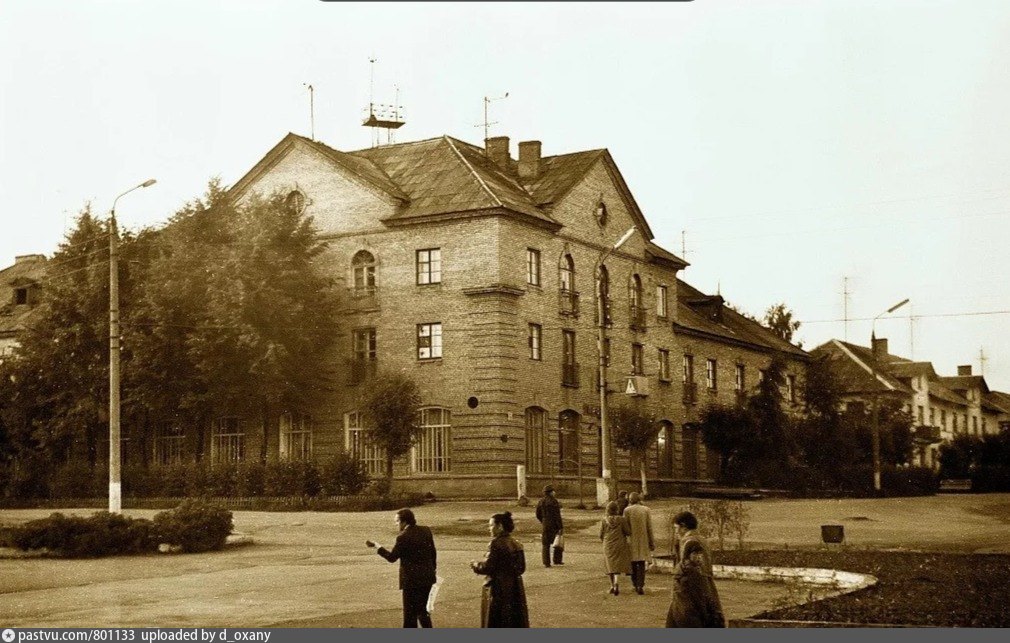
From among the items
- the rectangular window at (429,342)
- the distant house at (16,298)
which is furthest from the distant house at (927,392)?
the distant house at (16,298)

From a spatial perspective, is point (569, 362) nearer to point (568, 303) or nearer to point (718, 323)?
point (568, 303)

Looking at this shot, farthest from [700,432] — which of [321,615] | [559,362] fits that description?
[321,615]

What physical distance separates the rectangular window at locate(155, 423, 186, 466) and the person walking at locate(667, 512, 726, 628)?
Result: 4079 cm

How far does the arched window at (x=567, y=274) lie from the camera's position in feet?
167

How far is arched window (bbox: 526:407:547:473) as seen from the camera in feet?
157

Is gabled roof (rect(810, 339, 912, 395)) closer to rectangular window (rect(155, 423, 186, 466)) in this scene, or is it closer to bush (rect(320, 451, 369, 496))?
rectangular window (rect(155, 423, 186, 466))

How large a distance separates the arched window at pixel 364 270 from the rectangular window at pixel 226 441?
7.23 m

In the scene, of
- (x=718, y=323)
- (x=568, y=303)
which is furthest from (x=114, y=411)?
(x=718, y=323)

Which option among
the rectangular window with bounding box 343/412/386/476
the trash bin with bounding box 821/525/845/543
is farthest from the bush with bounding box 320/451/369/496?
the trash bin with bounding box 821/525/845/543

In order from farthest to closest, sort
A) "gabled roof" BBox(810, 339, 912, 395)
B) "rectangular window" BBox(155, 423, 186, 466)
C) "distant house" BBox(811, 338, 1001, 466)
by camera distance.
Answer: "distant house" BBox(811, 338, 1001, 466), "gabled roof" BBox(810, 339, 912, 395), "rectangular window" BBox(155, 423, 186, 466)

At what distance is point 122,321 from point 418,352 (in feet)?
35.4

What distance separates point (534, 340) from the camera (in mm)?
49125

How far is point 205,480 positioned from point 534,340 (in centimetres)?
1267

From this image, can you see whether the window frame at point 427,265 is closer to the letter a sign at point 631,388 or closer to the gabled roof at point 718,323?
the letter a sign at point 631,388
